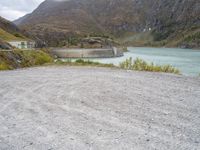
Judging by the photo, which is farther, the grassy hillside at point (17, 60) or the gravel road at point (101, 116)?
the grassy hillside at point (17, 60)

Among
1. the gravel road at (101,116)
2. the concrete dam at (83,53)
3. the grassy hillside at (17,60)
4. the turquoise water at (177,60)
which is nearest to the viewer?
the gravel road at (101,116)

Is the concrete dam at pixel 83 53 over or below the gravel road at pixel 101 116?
below

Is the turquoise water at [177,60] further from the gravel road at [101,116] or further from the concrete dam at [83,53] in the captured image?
the gravel road at [101,116]

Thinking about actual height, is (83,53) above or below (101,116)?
below

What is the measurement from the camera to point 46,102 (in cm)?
1024

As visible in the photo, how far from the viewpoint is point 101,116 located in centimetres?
834

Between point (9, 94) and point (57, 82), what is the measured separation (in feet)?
9.29

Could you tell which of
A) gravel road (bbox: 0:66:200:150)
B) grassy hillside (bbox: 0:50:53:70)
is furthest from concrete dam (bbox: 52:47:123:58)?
gravel road (bbox: 0:66:200:150)

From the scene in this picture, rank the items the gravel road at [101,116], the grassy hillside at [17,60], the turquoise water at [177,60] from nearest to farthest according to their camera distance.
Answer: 1. the gravel road at [101,116]
2. the grassy hillside at [17,60]
3. the turquoise water at [177,60]

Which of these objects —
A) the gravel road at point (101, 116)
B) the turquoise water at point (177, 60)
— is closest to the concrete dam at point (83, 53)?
the turquoise water at point (177, 60)

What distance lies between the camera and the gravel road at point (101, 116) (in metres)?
6.48

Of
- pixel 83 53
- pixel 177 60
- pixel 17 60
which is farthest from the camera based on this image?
pixel 83 53

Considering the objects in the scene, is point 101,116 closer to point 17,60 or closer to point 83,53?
point 17,60

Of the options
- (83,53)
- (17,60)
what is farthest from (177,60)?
(17,60)
